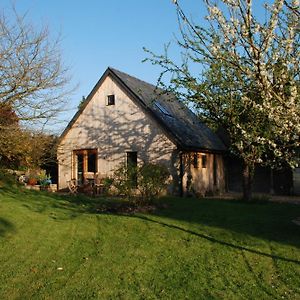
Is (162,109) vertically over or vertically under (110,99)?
under

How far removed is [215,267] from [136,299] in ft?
6.36

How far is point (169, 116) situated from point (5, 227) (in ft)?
43.2

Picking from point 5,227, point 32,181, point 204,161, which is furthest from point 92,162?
point 5,227

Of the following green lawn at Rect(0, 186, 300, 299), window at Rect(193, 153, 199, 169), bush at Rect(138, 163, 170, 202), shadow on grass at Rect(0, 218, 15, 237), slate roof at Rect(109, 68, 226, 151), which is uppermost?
slate roof at Rect(109, 68, 226, 151)

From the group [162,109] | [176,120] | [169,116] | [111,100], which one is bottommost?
[176,120]

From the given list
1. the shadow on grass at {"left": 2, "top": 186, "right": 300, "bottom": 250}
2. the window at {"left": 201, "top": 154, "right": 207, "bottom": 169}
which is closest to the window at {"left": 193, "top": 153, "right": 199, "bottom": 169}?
the window at {"left": 201, "top": 154, "right": 207, "bottom": 169}

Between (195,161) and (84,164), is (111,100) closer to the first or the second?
(84,164)

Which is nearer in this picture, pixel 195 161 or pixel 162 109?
pixel 195 161

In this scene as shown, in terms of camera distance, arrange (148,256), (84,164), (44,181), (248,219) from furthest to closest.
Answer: (44,181) → (84,164) → (248,219) → (148,256)

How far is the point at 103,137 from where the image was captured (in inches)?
855

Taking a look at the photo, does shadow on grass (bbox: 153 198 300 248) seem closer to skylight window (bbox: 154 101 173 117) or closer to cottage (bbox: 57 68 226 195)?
cottage (bbox: 57 68 226 195)

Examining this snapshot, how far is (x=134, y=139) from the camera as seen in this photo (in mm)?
20641

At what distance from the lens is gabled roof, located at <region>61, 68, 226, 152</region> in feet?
64.2

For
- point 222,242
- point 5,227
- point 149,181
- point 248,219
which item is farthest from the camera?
point 149,181
